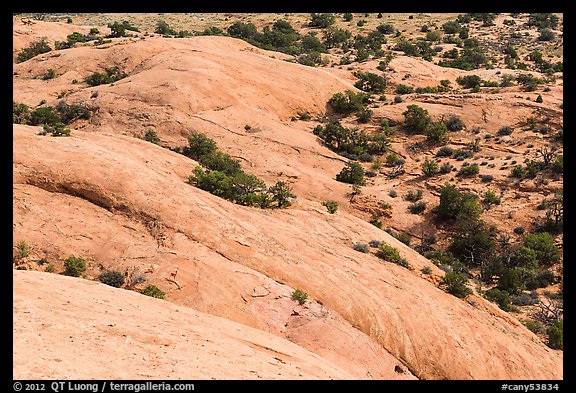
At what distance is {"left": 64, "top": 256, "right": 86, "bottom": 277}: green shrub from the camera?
14820 mm

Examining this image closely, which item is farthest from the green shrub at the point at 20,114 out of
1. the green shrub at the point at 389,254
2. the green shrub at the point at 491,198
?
the green shrub at the point at 491,198

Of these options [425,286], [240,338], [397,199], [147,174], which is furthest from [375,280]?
[397,199]

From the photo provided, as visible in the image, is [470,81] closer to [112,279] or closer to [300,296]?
[300,296]

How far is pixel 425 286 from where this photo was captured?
64.0 ft

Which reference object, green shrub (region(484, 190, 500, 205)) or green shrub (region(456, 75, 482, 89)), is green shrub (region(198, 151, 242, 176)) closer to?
green shrub (region(484, 190, 500, 205))

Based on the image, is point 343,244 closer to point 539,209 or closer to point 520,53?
point 539,209

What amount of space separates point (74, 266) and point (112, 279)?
4.35 feet

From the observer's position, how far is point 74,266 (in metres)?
14.9

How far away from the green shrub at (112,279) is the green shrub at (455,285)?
13570 mm

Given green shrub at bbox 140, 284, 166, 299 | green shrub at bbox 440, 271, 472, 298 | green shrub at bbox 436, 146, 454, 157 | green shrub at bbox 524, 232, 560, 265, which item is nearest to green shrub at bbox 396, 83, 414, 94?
green shrub at bbox 436, 146, 454, 157

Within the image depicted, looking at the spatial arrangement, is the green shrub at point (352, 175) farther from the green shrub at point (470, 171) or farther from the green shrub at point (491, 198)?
the green shrub at point (491, 198)

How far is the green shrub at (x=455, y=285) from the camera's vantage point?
19719mm

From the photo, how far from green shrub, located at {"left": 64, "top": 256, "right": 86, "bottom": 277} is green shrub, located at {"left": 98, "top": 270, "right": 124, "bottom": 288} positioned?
663 millimetres

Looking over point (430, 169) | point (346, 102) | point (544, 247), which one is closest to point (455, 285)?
point (544, 247)
